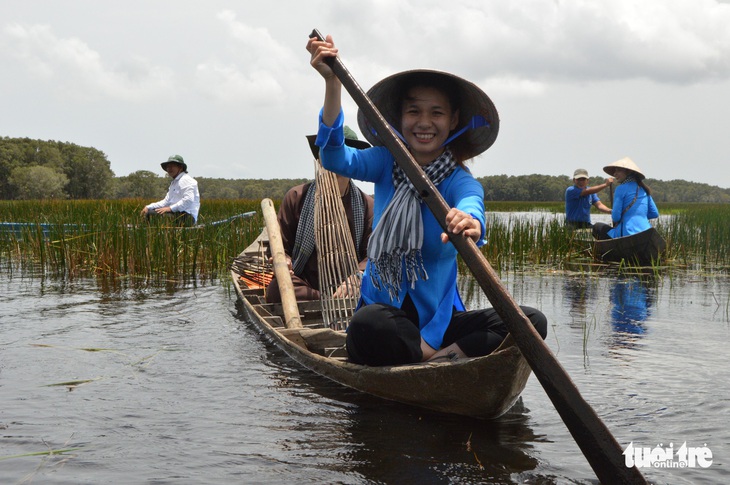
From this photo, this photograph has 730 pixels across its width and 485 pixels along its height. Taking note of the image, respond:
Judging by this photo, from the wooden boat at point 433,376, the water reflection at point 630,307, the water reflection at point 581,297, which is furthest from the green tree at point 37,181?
the wooden boat at point 433,376

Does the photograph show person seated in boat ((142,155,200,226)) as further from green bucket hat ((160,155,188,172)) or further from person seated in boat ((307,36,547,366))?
person seated in boat ((307,36,547,366))

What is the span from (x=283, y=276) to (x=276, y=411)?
1.95 m

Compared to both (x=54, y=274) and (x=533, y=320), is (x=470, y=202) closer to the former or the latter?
(x=533, y=320)

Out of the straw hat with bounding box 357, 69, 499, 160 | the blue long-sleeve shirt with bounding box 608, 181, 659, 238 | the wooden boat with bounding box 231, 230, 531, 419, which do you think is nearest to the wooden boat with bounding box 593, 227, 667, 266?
the blue long-sleeve shirt with bounding box 608, 181, 659, 238

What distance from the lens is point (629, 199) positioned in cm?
1073

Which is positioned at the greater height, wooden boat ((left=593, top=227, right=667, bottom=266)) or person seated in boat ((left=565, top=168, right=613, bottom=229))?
person seated in boat ((left=565, top=168, right=613, bottom=229))

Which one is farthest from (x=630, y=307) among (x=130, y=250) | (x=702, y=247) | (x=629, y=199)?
(x=702, y=247)

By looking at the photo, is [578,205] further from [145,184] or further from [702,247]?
[145,184]

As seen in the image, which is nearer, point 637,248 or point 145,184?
point 637,248

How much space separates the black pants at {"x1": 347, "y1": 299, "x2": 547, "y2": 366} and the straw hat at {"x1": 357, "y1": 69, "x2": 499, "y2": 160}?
2.55 ft

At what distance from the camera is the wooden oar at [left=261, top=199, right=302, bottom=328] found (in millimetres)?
5305

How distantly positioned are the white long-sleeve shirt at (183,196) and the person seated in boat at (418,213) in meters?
7.98

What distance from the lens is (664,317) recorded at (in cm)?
683

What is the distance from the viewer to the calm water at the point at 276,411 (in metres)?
3.04
